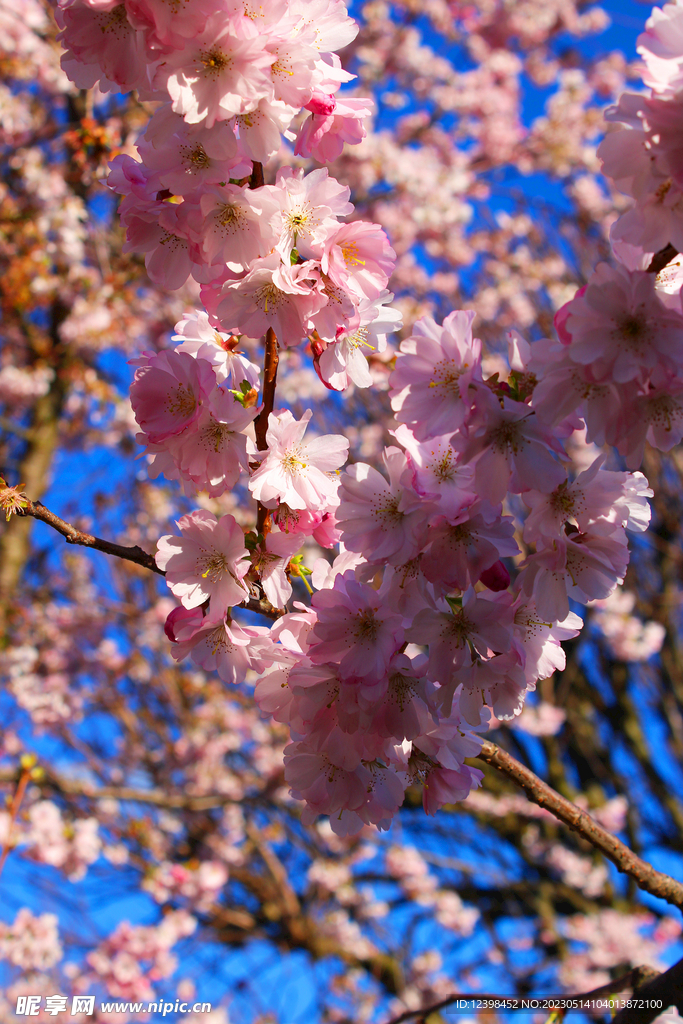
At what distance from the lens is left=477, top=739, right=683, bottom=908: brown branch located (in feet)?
4.18

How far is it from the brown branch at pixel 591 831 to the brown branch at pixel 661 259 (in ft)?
2.80

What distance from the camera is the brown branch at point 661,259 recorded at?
0.84m

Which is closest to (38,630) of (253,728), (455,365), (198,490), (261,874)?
(253,728)

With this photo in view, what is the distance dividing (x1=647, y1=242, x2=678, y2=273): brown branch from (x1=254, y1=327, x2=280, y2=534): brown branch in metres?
0.57

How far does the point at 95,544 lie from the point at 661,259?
894 millimetres

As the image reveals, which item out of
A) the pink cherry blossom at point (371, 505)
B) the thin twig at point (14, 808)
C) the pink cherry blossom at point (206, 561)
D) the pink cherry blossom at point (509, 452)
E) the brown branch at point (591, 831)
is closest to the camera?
the pink cherry blossom at point (509, 452)

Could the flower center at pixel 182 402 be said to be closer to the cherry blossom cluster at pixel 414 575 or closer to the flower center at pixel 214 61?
the cherry blossom cluster at pixel 414 575

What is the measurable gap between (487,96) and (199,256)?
9.33m

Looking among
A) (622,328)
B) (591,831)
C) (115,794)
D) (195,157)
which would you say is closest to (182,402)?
(195,157)

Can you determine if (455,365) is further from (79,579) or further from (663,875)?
(79,579)

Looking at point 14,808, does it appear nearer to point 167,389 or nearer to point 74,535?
point 74,535

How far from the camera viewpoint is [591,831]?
1.30m

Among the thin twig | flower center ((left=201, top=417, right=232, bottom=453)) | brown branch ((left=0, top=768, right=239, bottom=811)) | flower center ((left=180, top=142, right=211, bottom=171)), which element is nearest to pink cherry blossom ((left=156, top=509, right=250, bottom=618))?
flower center ((left=201, top=417, right=232, bottom=453))

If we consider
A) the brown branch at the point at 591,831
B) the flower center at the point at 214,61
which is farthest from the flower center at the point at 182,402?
the brown branch at the point at 591,831
